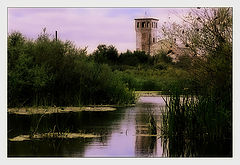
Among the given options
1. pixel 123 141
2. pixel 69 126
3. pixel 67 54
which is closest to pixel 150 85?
pixel 67 54

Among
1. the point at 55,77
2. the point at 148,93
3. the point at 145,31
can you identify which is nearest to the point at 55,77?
the point at 55,77

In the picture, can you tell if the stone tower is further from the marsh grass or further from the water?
the marsh grass

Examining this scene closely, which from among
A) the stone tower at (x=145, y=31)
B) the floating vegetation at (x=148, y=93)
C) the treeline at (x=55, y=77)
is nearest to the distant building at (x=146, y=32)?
the stone tower at (x=145, y=31)

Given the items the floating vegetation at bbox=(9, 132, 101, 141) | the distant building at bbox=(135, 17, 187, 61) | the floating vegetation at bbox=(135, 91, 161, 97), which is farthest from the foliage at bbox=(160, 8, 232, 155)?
the floating vegetation at bbox=(135, 91, 161, 97)

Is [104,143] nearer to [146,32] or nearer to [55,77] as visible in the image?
[55,77]

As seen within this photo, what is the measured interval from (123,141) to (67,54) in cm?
1196

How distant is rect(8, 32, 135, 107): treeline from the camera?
22.8 metres

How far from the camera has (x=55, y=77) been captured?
24.1 meters

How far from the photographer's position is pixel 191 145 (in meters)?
13.4

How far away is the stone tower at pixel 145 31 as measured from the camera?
138 ft

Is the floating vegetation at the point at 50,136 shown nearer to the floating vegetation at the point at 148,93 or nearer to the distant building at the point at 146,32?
the distant building at the point at 146,32

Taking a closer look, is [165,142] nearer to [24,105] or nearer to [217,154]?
[217,154]

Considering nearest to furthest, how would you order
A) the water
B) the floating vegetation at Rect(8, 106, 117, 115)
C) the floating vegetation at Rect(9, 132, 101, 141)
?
the water, the floating vegetation at Rect(9, 132, 101, 141), the floating vegetation at Rect(8, 106, 117, 115)

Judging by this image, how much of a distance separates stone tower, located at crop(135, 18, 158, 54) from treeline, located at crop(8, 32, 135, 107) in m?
10.6
